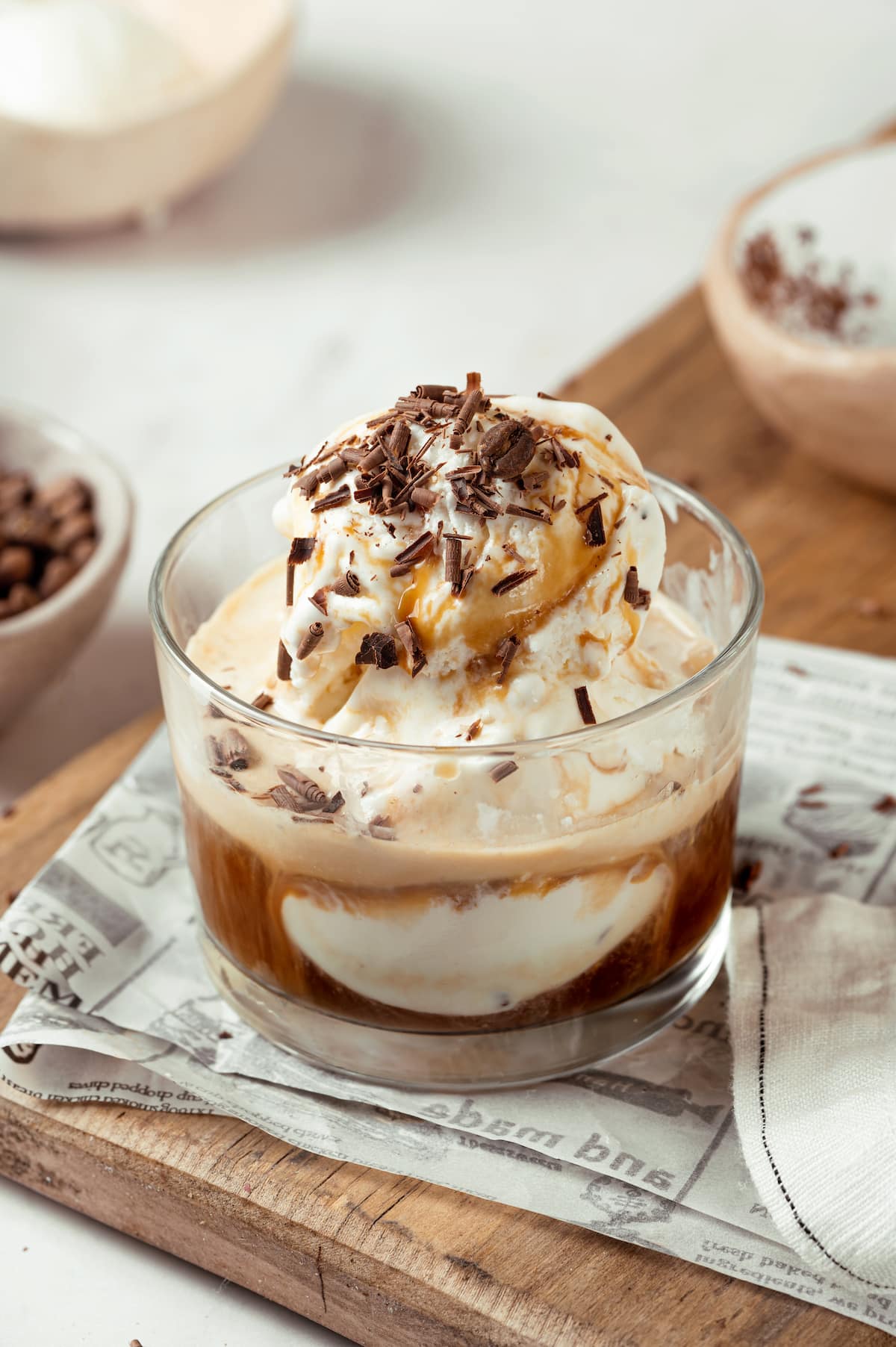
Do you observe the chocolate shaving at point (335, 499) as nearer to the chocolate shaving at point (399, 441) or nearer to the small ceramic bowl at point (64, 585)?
the chocolate shaving at point (399, 441)

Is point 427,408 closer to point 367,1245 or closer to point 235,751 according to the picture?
point 235,751

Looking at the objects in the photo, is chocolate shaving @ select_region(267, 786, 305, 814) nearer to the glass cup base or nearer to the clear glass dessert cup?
the clear glass dessert cup

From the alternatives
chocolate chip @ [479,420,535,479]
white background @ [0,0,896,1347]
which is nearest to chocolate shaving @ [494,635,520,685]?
chocolate chip @ [479,420,535,479]

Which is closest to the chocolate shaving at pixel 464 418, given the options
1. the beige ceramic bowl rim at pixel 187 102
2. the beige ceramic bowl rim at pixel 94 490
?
the beige ceramic bowl rim at pixel 94 490

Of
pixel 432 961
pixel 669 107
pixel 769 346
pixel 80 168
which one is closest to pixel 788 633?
pixel 769 346

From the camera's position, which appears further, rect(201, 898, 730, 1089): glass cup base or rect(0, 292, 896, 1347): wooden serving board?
rect(201, 898, 730, 1089): glass cup base

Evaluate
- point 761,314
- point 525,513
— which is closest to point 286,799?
point 525,513
